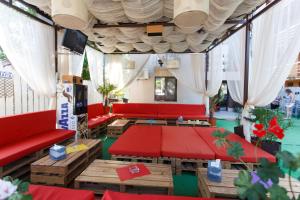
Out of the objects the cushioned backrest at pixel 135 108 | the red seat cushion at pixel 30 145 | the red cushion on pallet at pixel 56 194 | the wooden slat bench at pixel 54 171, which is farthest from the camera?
the cushioned backrest at pixel 135 108

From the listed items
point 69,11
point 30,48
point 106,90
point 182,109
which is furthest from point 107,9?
point 182,109

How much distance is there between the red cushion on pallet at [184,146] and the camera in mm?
2816

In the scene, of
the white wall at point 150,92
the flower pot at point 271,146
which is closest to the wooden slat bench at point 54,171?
the flower pot at point 271,146

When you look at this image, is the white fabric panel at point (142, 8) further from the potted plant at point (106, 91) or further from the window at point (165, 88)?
the window at point (165, 88)

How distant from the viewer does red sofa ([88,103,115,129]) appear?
503 centimetres

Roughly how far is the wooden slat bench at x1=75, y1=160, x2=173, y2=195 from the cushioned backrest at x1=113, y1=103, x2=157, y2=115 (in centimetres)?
467

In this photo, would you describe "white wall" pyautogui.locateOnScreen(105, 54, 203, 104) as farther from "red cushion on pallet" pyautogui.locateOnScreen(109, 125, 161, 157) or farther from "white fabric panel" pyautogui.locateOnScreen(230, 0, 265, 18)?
"white fabric panel" pyautogui.locateOnScreen(230, 0, 265, 18)

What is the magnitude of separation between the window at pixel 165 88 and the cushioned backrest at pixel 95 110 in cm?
246

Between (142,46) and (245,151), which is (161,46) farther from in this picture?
(245,151)

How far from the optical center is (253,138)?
3.57m

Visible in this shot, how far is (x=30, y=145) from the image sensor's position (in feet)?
9.37

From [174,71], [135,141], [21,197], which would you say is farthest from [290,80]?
[21,197]

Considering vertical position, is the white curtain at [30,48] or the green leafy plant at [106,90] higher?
the white curtain at [30,48]

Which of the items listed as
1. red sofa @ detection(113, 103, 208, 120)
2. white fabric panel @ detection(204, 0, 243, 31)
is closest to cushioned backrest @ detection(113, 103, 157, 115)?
red sofa @ detection(113, 103, 208, 120)
